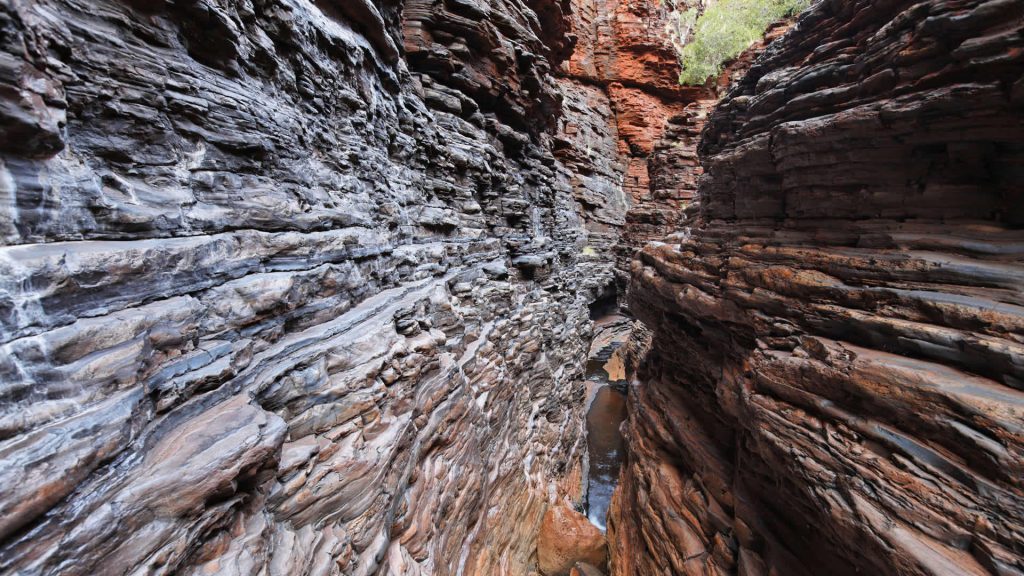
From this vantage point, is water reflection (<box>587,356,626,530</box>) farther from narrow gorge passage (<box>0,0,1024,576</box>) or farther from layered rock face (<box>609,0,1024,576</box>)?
layered rock face (<box>609,0,1024,576</box>)

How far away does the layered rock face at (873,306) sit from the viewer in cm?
317

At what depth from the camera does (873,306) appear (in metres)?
4.30

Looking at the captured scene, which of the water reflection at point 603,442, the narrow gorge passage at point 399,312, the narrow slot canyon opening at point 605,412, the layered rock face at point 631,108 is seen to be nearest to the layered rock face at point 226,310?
the narrow gorge passage at point 399,312

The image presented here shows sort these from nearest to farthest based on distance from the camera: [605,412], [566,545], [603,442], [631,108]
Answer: [566,545] < [603,442] < [605,412] < [631,108]

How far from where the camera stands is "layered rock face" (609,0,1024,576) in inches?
125

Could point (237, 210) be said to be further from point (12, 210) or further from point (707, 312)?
point (707, 312)

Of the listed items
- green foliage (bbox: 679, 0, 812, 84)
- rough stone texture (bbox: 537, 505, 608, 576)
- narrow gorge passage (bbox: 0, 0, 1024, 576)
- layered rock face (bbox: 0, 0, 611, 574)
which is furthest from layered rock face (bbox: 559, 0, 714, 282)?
layered rock face (bbox: 0, 0, 611, 574)

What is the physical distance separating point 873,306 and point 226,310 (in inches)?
284

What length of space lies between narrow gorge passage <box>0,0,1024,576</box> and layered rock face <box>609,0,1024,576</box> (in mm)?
29

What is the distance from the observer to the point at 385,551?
4.19m

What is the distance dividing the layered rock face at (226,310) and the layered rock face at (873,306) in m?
4.91

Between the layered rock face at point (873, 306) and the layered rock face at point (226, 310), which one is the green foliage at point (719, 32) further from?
the layered rock face at point (226, 310)

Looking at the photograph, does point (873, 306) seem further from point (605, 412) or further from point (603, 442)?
point (605, 412)

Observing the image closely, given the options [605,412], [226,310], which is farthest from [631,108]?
[226,310]
